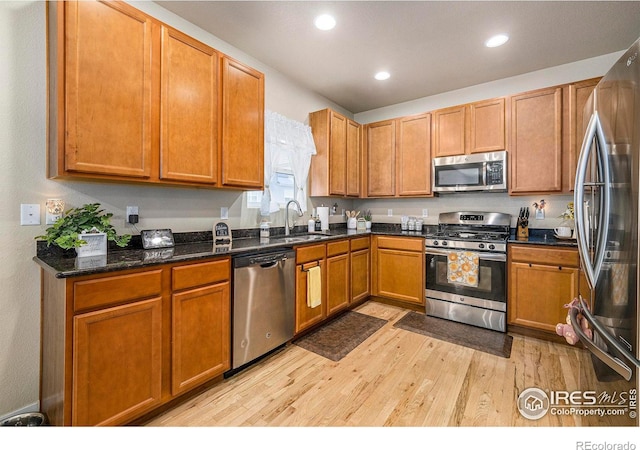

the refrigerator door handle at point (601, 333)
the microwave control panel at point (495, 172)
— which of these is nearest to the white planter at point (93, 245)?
the refrigerator door handle at point (601, 333)

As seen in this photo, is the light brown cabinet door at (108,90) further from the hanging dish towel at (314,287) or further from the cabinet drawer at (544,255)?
the cabinet drawer at (544,255)

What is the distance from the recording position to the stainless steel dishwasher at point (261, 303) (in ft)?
6.89

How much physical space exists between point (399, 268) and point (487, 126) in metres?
1.96

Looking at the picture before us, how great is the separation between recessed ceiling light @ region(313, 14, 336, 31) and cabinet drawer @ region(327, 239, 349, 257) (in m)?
2.00

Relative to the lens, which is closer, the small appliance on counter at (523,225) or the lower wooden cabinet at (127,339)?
the lower wooden cabinet at (127,339)

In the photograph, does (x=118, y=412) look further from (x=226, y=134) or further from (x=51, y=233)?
(x=226, y=134)

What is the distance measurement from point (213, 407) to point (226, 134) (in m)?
1.99

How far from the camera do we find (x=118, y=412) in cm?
150

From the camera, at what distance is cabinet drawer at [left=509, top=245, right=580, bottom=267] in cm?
258

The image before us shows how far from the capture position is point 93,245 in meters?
1.68

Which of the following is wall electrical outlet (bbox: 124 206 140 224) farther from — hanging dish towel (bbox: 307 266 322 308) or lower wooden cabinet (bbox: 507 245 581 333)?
lower wooden cabinet (bbox: 507 245 581 333)

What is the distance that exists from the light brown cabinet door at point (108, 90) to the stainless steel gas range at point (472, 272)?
2.99 m

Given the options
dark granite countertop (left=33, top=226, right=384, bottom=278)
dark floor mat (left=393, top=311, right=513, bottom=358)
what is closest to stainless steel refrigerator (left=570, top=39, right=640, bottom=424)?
dark floor mat (left=393, top=311, right=513, bottom=358)
